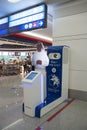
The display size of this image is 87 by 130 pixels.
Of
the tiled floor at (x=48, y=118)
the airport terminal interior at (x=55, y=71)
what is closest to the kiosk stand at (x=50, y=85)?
the airport terminal interior at (x=55, y=71)

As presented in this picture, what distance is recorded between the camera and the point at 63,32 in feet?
15.0

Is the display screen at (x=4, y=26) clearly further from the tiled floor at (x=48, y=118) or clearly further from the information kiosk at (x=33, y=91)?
the tiled floor at (x=48, y=118)

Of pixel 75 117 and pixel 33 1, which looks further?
pixel 33 1

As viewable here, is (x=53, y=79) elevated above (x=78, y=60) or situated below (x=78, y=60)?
below

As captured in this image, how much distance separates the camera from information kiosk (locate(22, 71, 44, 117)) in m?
3.04

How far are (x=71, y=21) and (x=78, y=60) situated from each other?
1330 millimetres

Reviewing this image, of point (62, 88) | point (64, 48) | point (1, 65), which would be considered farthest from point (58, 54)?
point (1, 65)

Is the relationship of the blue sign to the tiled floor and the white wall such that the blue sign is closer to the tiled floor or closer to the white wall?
the tiled floor

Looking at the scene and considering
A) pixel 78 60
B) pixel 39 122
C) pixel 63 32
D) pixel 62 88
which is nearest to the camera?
pixel 39 122

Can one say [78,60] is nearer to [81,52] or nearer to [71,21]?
[81,52]

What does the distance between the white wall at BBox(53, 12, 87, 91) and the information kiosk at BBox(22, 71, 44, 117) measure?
5.31ft

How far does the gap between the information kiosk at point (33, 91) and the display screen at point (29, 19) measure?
1.46 m

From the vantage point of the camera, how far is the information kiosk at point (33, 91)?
3.04 m

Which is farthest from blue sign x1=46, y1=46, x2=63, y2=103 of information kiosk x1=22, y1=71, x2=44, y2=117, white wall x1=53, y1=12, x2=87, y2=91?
information kiosk x1=22, y1=71, x2=44, y2=117
